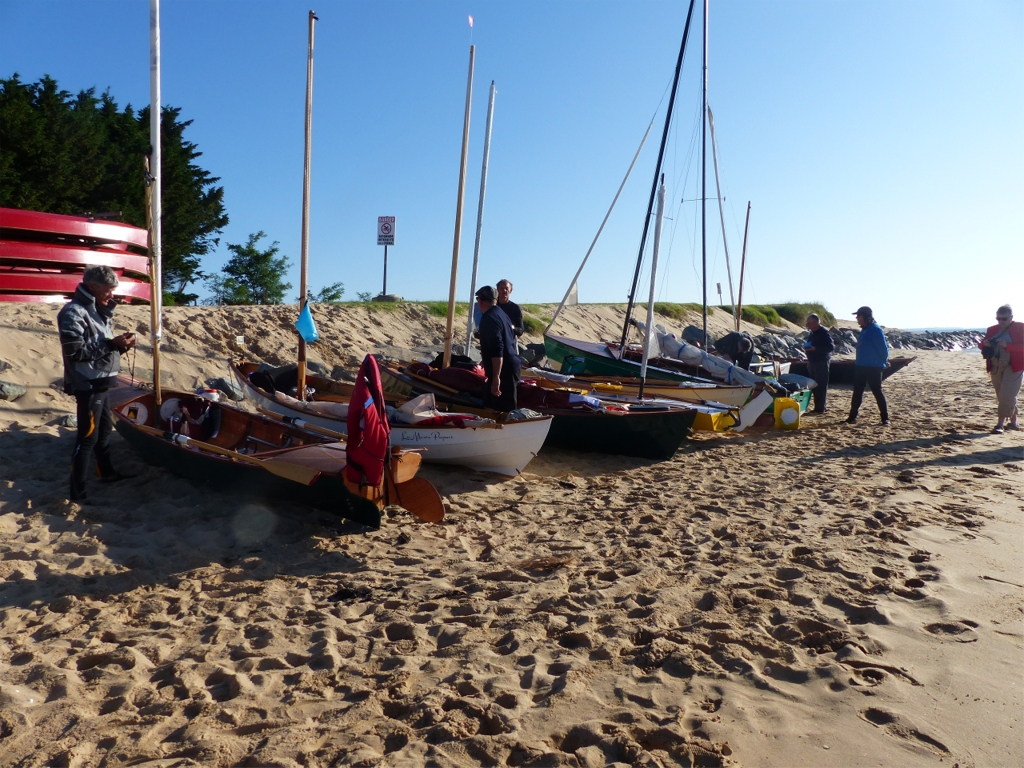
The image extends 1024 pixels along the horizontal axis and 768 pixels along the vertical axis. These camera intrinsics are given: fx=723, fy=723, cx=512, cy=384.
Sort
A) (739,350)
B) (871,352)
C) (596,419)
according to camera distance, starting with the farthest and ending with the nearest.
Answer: (739,350) < (871,352) < (596,419)

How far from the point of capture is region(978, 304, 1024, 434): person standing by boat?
1023cm

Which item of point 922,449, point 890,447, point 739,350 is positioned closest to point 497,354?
point 890,447

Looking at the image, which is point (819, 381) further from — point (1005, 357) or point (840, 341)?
point (840, 341)

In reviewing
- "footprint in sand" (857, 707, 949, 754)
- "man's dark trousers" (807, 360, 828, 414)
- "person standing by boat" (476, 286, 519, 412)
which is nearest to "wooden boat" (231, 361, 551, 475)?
"person standing by boat" (476, 286, 519, 412)

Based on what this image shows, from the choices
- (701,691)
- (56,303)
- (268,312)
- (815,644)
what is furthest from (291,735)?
(268,312)

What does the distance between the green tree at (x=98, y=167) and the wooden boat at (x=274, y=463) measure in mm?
12541

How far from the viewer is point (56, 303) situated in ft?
36.2

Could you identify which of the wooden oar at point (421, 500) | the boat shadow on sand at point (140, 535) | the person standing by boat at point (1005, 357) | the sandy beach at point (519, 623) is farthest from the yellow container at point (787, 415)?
the wooden oar at point (421, 500)

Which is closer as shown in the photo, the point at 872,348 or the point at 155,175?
the point at 155,175

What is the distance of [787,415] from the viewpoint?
1137 cm

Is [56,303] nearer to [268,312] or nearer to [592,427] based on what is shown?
[268,312]

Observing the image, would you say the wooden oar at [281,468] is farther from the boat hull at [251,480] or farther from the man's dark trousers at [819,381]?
the man's dark trousers at [819,381]

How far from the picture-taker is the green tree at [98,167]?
19.5 meters

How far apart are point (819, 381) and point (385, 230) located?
39.4 feet
